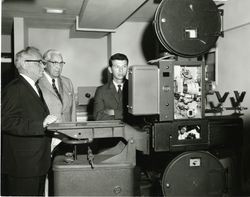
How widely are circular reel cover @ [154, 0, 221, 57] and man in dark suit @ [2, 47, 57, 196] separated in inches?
42.6

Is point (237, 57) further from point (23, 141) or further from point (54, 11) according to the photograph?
point (54, 11)

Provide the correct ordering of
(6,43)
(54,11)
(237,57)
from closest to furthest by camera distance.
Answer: (237,57) < (54,11) < (6,43)

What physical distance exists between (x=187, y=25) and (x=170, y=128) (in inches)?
27.2

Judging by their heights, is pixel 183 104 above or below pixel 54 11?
below

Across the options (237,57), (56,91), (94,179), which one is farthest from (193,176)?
(237,57)

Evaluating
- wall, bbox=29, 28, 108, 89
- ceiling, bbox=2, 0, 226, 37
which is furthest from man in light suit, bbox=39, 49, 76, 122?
wall, bbox=29, 28, 108, 89

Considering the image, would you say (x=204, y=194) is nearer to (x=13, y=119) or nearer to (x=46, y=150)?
(x=46, y=150)

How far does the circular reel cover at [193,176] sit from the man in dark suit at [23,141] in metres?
0.93

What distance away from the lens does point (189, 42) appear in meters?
1.91

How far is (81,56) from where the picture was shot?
6.08 m

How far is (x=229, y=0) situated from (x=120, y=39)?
223 cm

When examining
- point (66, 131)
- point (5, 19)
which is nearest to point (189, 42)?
point (66, 131)

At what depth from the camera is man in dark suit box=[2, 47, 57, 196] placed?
2064mm

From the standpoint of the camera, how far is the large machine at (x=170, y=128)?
1.78 metres
